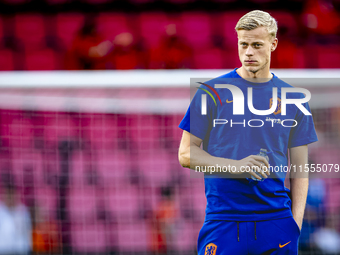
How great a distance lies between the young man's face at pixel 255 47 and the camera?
1164 millimetres

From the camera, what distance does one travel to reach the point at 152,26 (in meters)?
4.97

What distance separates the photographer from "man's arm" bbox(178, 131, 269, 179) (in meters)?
1.13

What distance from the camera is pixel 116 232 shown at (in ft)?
14.6

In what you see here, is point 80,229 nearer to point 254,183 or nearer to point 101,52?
point 101,52

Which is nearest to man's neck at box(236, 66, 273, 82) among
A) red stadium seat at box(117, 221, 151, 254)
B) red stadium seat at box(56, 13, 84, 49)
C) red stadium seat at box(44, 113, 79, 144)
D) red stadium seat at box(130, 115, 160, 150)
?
red stadium seat at box(44, 113, 79, 144)

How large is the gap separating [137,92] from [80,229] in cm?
261

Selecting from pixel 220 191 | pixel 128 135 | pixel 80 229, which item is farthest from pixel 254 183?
pixel 80 229

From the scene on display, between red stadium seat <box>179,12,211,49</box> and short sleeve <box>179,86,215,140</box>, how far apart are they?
3722mm

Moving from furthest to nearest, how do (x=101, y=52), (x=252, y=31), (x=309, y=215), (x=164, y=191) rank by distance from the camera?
(x=101, y=52) → (x=164, y=191) → (x=309, y=215) → (x=252, y=31)

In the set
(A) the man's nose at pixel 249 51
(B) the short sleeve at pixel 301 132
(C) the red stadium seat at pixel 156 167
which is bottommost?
(C) the red stadium seat at pixel 156 167

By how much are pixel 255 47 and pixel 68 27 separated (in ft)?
13.6

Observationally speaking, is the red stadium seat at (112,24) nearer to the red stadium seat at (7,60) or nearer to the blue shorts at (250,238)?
the red stadium seat at (7,60)

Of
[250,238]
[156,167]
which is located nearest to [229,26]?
[156,167]

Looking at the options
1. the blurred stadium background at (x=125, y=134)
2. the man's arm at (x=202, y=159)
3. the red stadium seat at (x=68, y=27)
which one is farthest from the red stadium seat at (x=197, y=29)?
the man's arm at (x=202, y=159)
